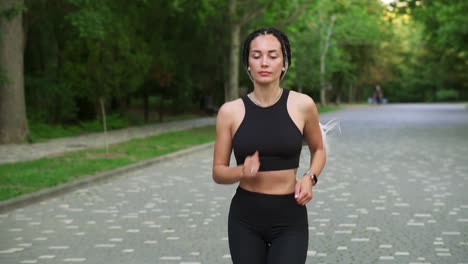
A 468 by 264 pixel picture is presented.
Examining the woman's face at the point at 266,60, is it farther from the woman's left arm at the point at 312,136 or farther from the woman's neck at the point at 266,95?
the woman's left arm at the point at 312,136

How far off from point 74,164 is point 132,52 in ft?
42.0

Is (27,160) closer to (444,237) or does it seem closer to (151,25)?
(444,237)

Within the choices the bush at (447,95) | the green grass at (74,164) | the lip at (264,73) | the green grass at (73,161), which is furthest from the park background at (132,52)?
the bush at (447,95)

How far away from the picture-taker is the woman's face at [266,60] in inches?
134

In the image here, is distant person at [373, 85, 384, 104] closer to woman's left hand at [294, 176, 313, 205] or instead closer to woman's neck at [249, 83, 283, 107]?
woman's neck at [249, 83, 283, 107]

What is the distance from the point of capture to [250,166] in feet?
10.2

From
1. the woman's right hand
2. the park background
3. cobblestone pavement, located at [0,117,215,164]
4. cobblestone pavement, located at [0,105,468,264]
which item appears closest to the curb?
cobblestone pavement, located at [0,105,468,264]

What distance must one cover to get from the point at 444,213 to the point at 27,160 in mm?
10021

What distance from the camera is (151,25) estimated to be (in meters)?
33.0

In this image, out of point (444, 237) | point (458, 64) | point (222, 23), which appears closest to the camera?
point (444, 237)

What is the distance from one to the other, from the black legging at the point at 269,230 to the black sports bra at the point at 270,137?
0.15 metres

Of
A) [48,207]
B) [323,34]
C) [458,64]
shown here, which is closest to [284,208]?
[48,207]

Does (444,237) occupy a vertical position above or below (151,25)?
below

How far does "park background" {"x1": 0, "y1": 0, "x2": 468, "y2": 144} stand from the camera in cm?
2008
